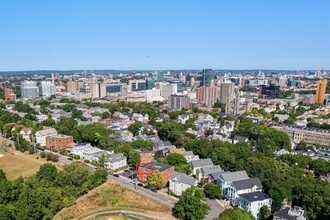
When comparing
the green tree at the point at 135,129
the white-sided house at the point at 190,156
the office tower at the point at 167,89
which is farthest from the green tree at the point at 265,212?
the office tower at the point at 167,89

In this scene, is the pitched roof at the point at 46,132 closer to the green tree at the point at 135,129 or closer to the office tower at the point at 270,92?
the green tree at the point at 135,129

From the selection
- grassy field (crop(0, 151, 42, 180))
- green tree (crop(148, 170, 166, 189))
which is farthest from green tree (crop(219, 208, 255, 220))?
grassy field (crop(0, 151, 42, 180))

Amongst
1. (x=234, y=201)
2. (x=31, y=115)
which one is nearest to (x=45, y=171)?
(x=234, y=201)

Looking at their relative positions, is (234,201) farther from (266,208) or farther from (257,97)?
(257,97)

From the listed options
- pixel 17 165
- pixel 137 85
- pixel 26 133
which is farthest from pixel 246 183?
pixel 137 85

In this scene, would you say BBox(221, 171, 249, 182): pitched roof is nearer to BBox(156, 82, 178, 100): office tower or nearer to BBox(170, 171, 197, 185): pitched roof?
BBox(170, 171, 197, 185): pitched roof

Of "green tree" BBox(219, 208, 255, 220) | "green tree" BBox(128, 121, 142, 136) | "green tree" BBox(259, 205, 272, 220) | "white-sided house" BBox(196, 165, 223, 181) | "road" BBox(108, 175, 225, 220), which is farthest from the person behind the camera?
"green tree" BBox(128, 121, 142, 136)

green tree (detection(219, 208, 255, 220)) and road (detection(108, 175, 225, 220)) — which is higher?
green tree (detection(219, 208, 255, 220))
